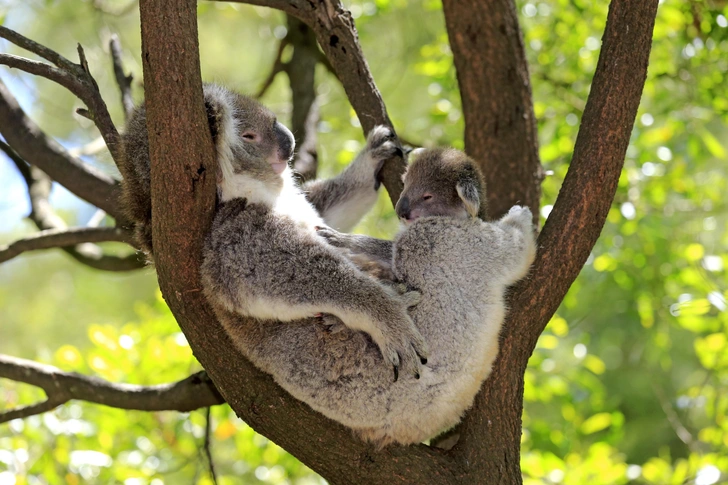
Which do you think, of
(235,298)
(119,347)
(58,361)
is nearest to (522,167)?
(235,298)

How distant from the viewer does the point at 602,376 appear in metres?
9.24

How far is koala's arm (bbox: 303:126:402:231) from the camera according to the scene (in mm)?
3496

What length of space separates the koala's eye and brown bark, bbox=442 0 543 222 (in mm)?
1473

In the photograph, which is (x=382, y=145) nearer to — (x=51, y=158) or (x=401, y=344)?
(x=401, y=344)

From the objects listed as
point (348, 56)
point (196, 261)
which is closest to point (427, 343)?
point (196, 261)

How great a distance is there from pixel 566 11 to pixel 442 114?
1.14 meters

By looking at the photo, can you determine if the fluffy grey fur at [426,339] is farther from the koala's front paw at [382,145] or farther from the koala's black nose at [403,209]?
the koala's front paw at [382,145]

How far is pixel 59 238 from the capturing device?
3.78 m

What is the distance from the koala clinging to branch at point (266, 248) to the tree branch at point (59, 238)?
3.47ft

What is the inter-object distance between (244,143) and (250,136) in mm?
62

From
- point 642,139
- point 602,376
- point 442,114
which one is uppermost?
point 442,114

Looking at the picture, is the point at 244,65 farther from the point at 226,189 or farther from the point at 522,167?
the point at 226,189

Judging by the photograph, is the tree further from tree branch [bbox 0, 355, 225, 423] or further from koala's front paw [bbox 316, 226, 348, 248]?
koala's front paw [bbox 316, 226, 348, 248]

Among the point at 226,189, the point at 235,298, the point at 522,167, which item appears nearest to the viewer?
the point at 235,298
